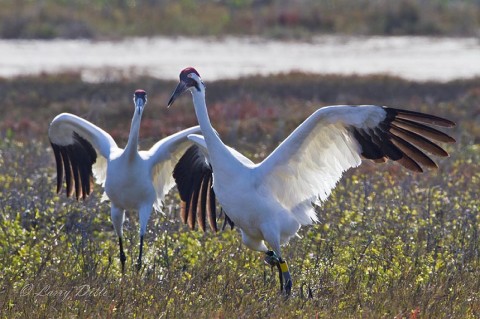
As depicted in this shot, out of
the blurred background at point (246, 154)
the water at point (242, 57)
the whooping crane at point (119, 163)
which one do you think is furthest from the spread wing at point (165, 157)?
the water at point (242, 57)

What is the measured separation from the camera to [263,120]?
14656 mm

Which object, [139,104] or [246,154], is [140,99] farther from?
[246,154]

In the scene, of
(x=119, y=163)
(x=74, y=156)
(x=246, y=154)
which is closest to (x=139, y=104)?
(x=119, y=163)

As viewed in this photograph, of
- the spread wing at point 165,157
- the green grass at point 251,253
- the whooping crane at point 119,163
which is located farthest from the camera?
the spread wing at point 165,157

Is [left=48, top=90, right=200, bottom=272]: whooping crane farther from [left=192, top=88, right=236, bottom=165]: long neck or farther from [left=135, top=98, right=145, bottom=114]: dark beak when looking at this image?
[left=192, top=88, right=236, bottom=165]: long neck

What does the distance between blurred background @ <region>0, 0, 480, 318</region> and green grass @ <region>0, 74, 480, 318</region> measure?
A: 0.02 meters

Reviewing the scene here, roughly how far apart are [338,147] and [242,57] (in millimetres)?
17298

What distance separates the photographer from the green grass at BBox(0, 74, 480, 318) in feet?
21.8

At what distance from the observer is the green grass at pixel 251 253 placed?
261 inches

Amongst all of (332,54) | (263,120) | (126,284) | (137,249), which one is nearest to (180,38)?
(332,54)

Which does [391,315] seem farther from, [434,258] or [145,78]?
[145,78]

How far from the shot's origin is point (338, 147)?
302 inches

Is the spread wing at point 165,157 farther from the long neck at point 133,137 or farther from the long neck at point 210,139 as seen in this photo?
the long neck at point 210,139

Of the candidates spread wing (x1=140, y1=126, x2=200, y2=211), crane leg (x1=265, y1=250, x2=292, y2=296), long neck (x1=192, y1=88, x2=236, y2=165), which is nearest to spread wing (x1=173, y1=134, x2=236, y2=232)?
spread wing (x1=140, y1=126, x2=200, y2=211)
